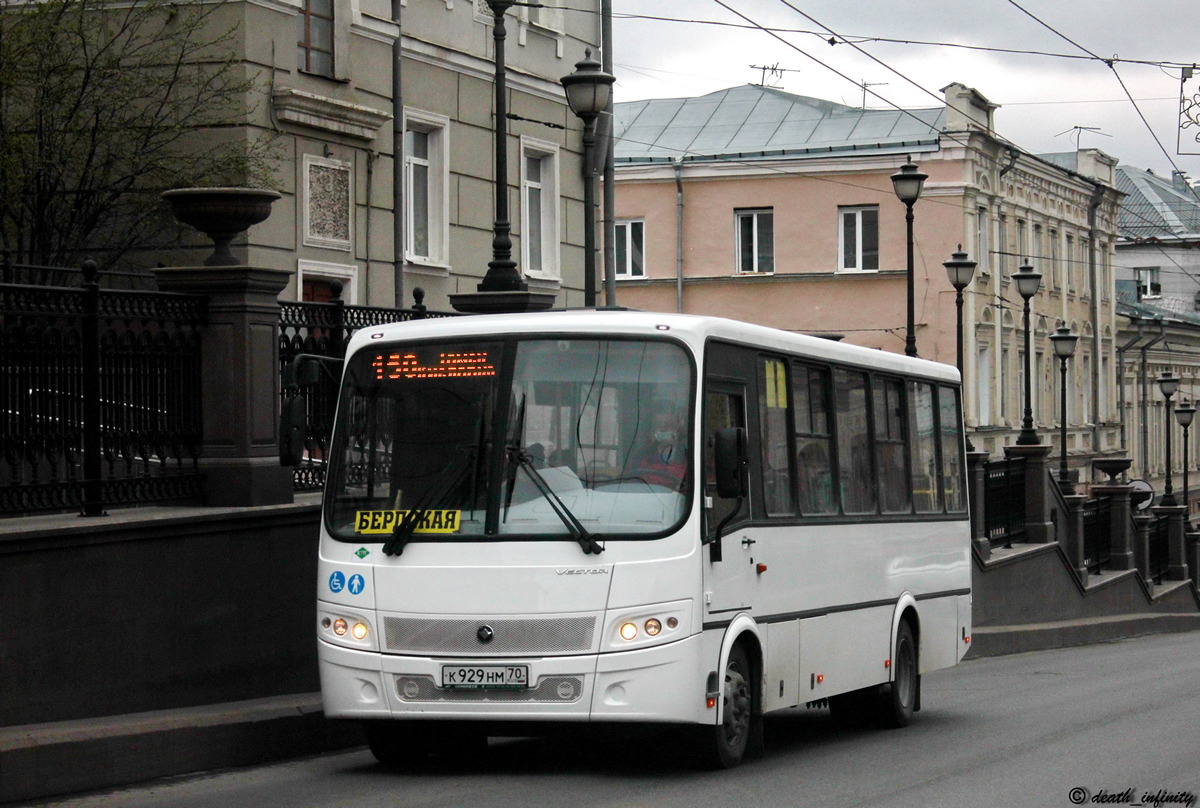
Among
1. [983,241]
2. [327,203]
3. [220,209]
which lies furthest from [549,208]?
[983,241]

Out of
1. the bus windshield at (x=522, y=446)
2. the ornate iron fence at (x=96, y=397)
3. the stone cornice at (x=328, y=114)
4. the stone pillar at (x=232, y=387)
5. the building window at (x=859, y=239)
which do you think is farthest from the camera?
the building window at (x=859, y=239)

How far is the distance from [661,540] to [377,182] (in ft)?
50.0

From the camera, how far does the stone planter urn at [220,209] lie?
13734 mm

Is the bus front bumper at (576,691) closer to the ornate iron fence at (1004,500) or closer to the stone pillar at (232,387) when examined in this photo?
the stone pillar at (232,387)

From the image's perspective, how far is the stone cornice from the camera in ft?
74.9

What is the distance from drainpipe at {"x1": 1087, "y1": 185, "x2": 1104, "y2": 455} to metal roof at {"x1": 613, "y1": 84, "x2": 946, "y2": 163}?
35.5 ft

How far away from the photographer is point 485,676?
10609 millimetres

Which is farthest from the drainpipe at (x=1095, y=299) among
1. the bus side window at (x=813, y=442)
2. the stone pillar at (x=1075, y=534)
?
the bus side window at (x=813, y=442)

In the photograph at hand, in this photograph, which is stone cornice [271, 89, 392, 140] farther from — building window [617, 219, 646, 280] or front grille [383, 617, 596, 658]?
building window [617, 219, 646, 280]

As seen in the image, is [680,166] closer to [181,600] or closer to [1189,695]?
[1189,695]

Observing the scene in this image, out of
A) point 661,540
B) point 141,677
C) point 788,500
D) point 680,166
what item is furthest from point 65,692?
point 680,166

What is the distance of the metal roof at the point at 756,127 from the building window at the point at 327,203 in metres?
28.4

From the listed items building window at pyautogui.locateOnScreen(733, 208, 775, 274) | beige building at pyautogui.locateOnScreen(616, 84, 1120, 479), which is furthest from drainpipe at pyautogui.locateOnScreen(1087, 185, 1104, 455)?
building window at pyautogui.locateOnScreen(733, 208, 775, 274)

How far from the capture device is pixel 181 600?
1223cm
